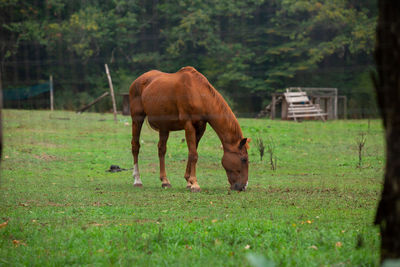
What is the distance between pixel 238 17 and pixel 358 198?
27.4m

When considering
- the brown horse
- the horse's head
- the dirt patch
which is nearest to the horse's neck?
the brown horse

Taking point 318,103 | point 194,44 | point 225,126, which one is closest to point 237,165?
point 225,126

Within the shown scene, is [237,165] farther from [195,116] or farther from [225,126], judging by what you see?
[195,116]

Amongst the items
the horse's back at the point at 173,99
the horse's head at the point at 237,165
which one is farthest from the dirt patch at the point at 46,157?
the horse's head at the point at 237,165

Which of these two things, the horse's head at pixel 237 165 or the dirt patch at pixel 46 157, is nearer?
the horse's head at pixel 237 165

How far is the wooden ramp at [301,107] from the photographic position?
88.0ft

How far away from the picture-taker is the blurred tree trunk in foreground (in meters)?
2.67

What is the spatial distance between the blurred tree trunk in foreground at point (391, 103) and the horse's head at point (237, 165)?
19.0 feet

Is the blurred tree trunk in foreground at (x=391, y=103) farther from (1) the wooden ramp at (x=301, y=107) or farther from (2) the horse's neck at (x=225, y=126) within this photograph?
(1) the wooden ramp at (x=301, y=107)

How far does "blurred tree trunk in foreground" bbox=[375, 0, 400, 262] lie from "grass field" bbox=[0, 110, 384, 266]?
73 centimetres

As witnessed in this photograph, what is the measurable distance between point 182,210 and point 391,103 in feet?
13.7

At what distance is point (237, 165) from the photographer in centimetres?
863

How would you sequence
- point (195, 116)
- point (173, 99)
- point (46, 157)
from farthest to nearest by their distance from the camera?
point (46, 157)
point (173, 99)
point (195, 116)

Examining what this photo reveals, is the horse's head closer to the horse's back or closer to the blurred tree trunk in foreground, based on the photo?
the horse's back
